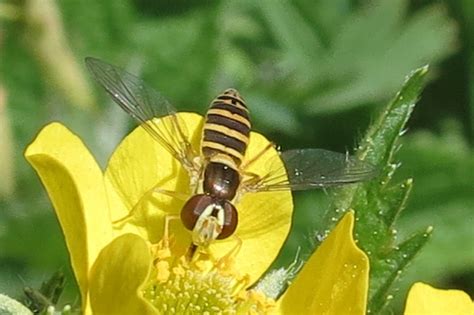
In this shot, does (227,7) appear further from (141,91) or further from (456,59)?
(141,91)

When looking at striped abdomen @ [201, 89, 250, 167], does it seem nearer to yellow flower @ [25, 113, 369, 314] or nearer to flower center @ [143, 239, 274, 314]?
yellow flower @ [25, 113, 369, 314]

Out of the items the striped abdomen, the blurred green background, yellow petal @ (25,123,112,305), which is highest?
yellow petal @ (25,123,112,305)

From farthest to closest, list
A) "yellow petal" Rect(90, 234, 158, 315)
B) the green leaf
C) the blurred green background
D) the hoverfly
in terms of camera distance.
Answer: the blurred green background < the hoverfly < the green leaf < "yellow petal" Rect(90, 234, 158, 315)

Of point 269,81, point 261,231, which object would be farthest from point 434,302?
point 269,81

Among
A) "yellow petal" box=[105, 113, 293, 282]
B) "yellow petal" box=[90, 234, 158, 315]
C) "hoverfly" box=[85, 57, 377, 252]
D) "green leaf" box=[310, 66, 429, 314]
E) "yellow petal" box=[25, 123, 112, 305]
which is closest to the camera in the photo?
"yellow petal" box=[90, 234, 158, 315]

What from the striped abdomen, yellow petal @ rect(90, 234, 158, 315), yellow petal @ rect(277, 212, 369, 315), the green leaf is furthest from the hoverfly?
yellow petal @ rect(90, 234, 158, 315)

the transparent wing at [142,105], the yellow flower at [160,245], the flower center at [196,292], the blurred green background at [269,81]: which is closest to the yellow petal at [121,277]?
the yellow flower at [160,245]

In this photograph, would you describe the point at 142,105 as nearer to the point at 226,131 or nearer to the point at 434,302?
the point at 226,131
